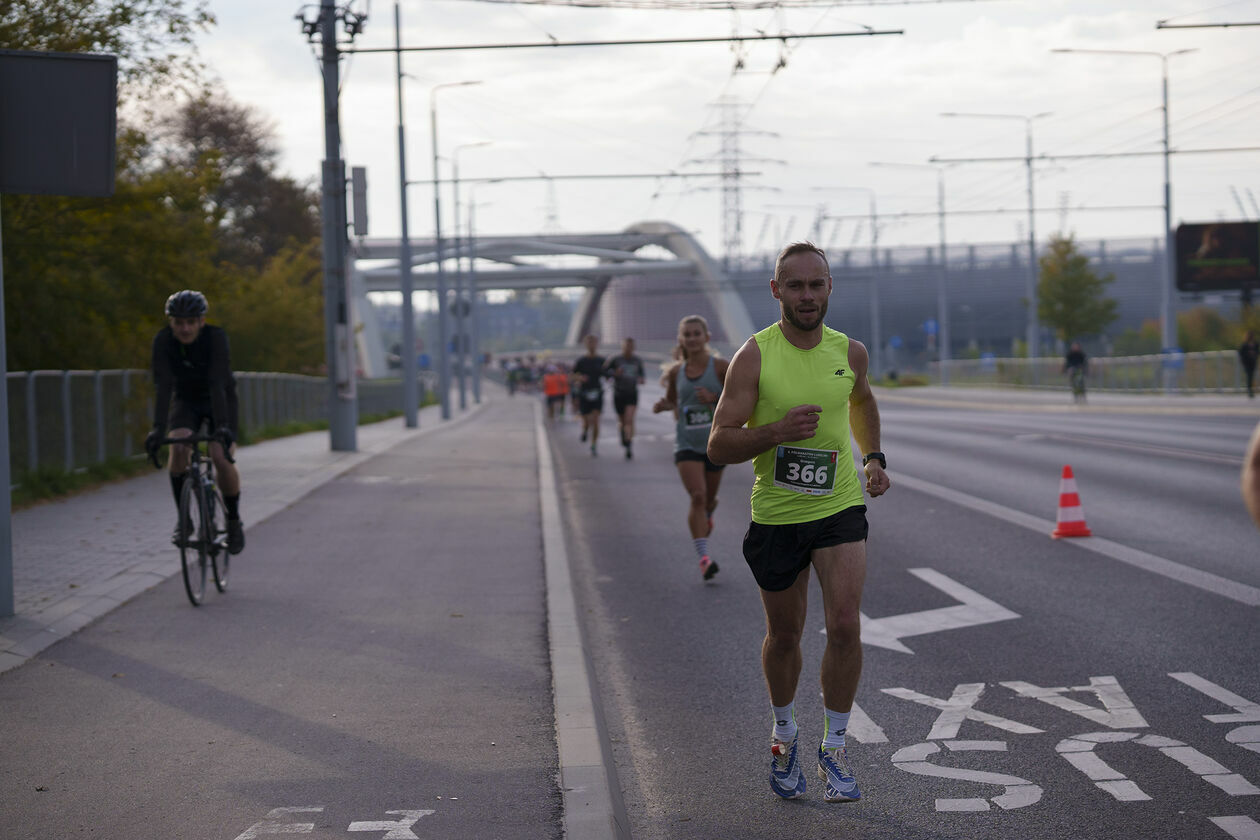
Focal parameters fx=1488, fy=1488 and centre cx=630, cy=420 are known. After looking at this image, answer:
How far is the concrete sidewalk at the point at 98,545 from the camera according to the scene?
7867mm

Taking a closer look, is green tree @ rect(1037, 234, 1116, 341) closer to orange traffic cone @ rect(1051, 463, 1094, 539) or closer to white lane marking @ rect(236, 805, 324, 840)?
orange traffic cone @ rect(1051, 463, 1094, 539)

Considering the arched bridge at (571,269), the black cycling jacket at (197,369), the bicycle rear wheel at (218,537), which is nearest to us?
the black cycling jacket at (197,369)

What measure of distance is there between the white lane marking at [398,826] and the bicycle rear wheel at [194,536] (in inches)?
169

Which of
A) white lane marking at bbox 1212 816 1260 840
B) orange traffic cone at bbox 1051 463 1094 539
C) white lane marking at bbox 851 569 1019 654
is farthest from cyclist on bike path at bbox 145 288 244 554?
orange traffic cone at bbox 1051 463 1094 539

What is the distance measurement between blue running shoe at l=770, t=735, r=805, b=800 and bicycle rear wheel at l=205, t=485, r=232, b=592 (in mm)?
4786

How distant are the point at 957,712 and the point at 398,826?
8.32 ft

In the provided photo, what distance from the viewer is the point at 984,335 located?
11988cm

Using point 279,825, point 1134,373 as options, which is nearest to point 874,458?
point 279,825

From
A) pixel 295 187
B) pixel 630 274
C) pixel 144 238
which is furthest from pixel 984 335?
pixel 144 238

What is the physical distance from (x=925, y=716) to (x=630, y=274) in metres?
94.5

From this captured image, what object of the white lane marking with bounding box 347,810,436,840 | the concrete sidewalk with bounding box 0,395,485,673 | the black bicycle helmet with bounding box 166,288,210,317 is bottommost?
the white lane marking with bounding box 347,810,436,840

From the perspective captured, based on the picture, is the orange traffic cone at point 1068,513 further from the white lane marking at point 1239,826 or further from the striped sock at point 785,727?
the white lane marking at point 1239,826

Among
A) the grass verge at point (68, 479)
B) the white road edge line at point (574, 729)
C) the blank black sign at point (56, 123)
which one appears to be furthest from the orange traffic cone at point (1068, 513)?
the grass verge at point (68, 479)

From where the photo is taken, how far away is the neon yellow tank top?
487 centimetres
